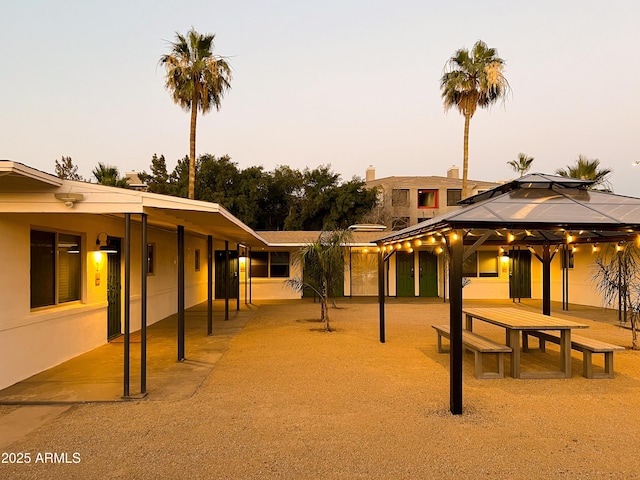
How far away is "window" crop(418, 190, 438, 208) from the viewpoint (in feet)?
106

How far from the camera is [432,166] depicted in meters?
59.0

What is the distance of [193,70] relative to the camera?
16.8 meters

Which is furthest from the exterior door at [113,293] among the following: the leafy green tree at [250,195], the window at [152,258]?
the leafy green tree at [250,195]

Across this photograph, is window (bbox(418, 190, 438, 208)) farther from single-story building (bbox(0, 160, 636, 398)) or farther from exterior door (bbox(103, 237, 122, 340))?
exterior door (bbox(103, 237, 122, 340))

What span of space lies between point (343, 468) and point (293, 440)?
0.72 m

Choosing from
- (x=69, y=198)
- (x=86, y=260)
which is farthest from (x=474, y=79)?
(x=69, y=198)

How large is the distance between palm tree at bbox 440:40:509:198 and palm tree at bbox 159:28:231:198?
10.3 meters

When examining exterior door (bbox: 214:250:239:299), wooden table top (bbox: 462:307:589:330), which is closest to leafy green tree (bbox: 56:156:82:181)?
exterior door (bbox: 214:250:239:299)

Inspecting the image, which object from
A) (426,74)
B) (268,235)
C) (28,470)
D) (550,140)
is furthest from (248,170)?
(28,470)

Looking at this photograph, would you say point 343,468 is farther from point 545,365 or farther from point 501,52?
point 501,52

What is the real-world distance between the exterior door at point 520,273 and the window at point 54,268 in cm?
1680

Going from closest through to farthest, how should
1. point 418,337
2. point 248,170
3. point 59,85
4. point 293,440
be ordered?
point 293,440 → point 418,337 → point 59,85 → point 248,170

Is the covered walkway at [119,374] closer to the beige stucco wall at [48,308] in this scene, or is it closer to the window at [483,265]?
the beige stucco wall at [48,308]

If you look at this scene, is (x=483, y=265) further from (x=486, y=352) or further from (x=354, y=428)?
(x=354, y=428)
